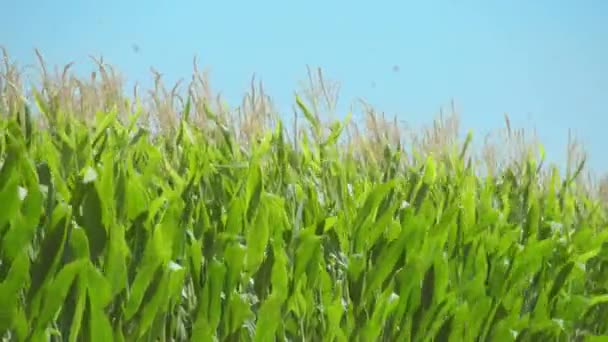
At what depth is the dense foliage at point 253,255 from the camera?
2887 mm

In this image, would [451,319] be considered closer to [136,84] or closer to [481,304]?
[481,304]

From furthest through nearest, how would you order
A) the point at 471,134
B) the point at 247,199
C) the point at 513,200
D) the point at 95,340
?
the point at 471,134
the point at 513,200
the point at 247,199
the point at 95,340

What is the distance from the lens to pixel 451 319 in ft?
12.9

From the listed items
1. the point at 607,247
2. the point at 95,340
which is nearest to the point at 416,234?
the point at 95,340

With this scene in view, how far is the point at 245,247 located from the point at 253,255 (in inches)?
3.4

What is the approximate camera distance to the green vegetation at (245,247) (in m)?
2.91

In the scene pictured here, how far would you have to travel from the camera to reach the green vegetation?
2.91 m

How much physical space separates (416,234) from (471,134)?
283 centimetres

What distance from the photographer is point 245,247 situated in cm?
333

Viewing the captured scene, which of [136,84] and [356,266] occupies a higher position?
[136,84]

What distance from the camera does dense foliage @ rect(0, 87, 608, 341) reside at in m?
2.89

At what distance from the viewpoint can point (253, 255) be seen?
341 centimetres

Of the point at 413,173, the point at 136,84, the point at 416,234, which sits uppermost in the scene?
the point at 136,84

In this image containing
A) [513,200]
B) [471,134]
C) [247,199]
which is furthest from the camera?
[471,134]
